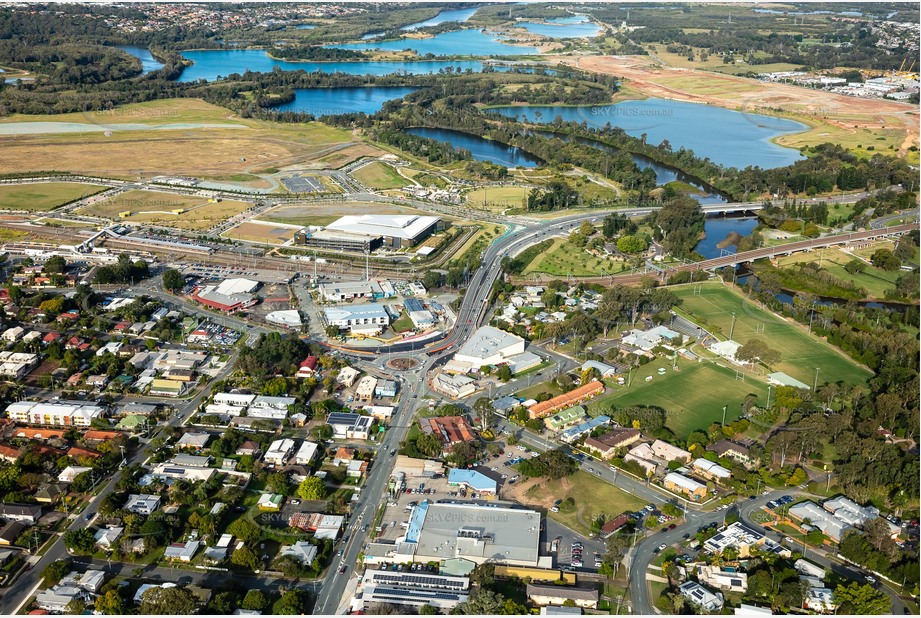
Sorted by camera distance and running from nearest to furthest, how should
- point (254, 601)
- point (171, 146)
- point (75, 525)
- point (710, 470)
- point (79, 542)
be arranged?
point (254, 601), point (79, 542), point (75, 525), point (710, 470), point (171, 146)

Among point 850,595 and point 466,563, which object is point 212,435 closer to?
point 466,563

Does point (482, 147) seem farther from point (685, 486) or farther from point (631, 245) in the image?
point (685, 486)

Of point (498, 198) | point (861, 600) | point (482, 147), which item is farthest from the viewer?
point (482, 147)

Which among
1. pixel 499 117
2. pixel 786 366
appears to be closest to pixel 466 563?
pixel 786 366

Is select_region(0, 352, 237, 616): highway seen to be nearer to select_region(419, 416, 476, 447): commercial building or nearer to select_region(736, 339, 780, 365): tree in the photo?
select_region(419, 416, 476, 447): commercial building

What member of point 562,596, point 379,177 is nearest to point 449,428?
point 562,596

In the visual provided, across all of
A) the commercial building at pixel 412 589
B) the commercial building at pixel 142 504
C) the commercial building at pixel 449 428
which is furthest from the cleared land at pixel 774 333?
the commercial building at pixel 142 504

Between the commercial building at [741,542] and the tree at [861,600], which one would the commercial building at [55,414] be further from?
the tree at [861,600]
